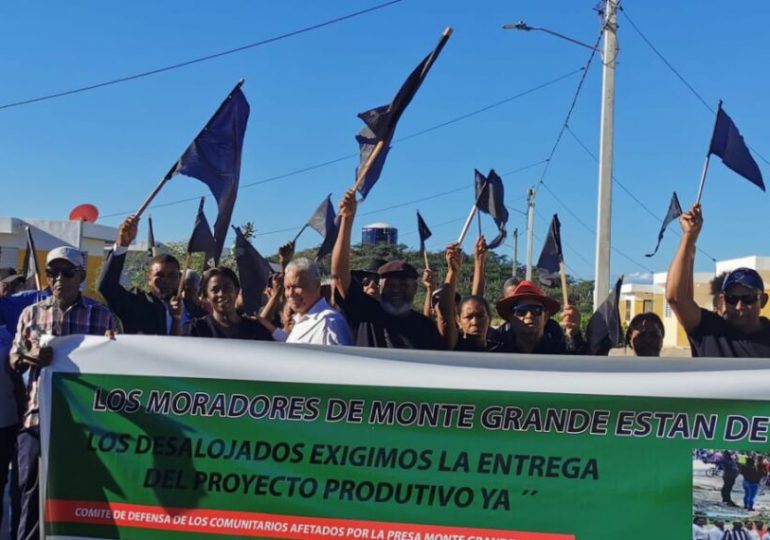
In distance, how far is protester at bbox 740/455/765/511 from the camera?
Answer: 11.9ft

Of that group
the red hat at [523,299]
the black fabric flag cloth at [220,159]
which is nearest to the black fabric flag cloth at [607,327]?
the red hat at [523,299]

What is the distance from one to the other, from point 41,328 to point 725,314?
12.3ft

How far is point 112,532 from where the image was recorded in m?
4.12

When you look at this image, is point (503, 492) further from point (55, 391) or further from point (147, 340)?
point (55, 391)

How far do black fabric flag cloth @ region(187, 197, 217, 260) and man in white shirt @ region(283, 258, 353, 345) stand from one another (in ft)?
7.02

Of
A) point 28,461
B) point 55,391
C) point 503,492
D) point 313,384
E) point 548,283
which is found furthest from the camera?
point 548,283

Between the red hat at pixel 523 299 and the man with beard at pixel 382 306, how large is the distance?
1.58 feet

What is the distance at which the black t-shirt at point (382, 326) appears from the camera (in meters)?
5.05

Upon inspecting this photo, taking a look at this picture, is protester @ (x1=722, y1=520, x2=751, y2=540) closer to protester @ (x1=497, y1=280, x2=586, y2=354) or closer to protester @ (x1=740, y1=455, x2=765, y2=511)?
protester @ (x1=740, y1=455, x2=765, y2=511)

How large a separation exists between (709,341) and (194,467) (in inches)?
106

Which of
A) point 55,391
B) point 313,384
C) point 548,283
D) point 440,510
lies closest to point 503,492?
point 440,510

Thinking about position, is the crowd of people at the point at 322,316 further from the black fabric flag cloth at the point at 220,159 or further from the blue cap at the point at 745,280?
the black fabric flag cloth at the point at 220,159

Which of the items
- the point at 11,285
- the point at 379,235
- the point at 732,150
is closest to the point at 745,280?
the point at 732,150

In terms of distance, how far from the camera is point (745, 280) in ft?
14.8
